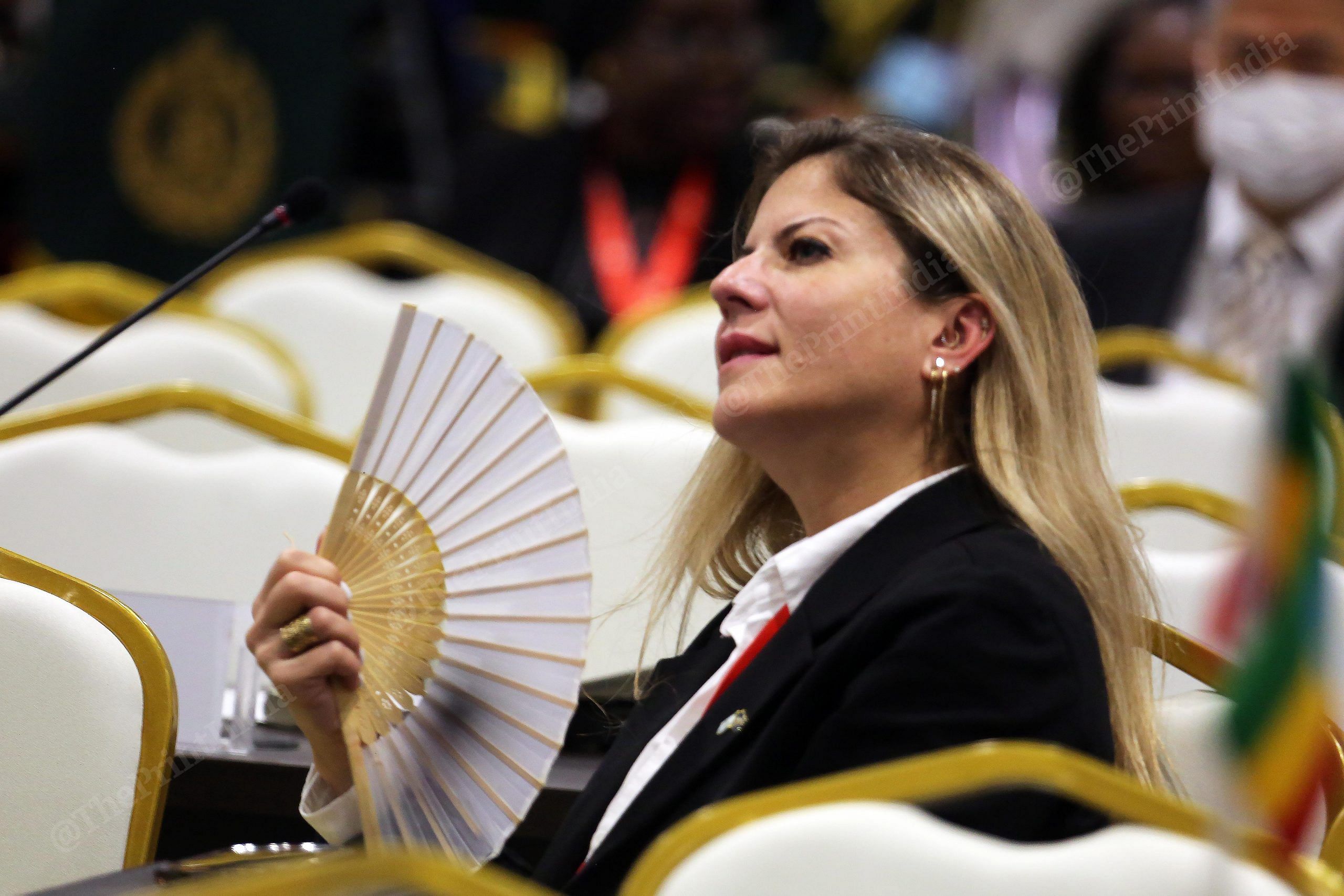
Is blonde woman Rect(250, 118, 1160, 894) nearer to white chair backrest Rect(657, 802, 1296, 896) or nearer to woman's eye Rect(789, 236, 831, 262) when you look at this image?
woman's eye Rect(789, 236, 831, 262)

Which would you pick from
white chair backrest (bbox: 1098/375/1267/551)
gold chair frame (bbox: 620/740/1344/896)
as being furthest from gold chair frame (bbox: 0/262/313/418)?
gold chair frame (bbox: 620/740/1344/896)

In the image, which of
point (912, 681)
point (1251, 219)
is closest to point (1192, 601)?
point (912, 681)

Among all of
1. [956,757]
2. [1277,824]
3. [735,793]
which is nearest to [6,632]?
[735,793]

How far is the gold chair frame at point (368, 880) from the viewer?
91cm

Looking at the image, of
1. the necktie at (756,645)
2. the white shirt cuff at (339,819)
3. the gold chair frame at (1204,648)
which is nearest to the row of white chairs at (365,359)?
the gold chair frame at (1204,648)

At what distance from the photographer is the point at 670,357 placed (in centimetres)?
290

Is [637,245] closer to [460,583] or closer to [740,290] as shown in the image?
[740,290]

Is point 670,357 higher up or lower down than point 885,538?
higher up

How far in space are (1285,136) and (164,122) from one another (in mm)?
2828

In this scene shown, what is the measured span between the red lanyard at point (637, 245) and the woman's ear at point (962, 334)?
8.22ft

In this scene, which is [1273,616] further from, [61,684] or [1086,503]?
[61,684]

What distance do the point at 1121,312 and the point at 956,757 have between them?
101 inches

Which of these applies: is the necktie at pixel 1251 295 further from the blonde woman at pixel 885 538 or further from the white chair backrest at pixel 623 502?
the blonde woman at pixel 885 538

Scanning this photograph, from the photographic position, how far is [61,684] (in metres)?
1.48
